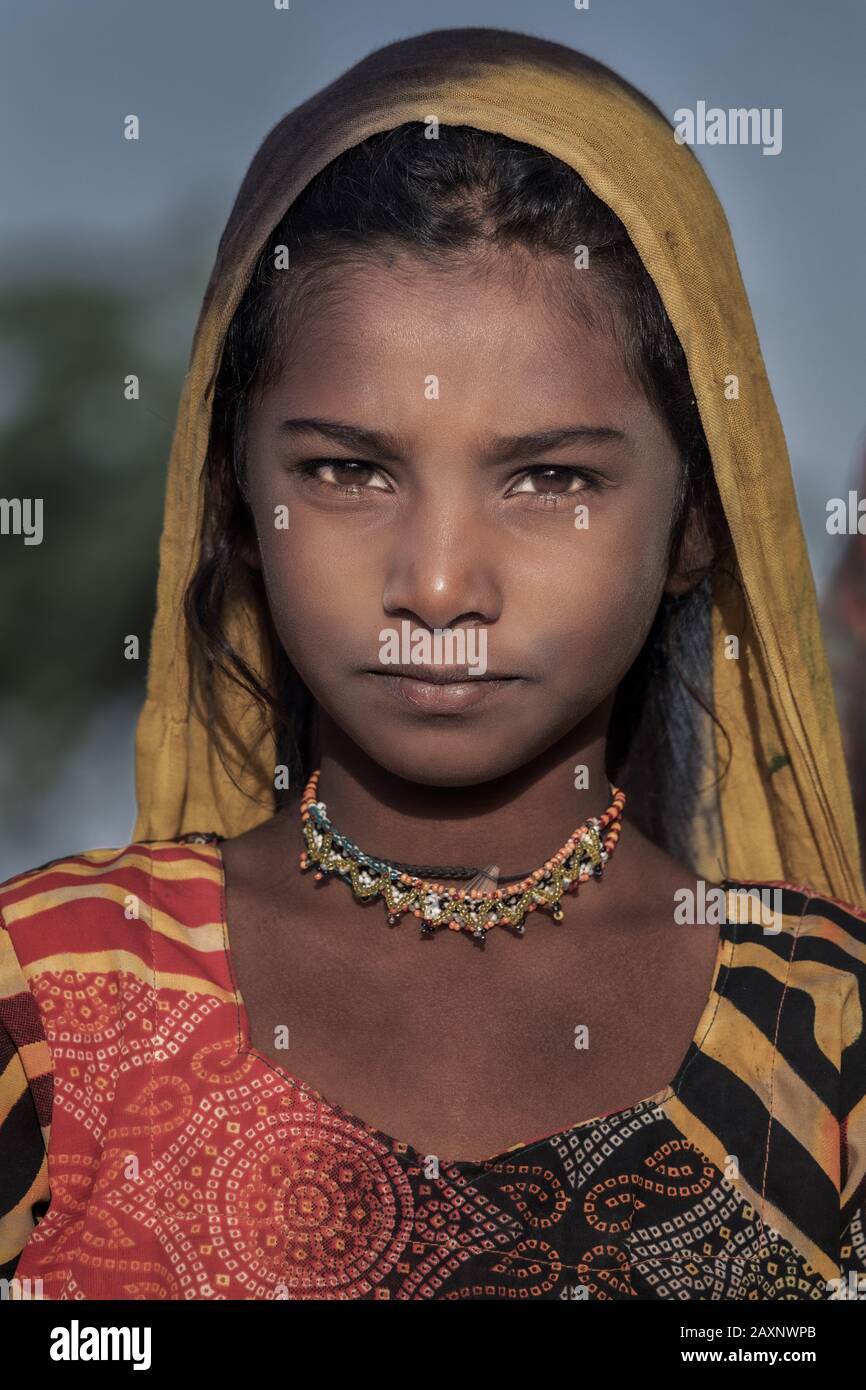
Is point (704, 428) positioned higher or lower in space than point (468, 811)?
higher

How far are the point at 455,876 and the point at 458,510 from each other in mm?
505

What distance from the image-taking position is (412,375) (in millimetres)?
1751

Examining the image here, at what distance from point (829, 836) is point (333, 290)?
3.24 ft

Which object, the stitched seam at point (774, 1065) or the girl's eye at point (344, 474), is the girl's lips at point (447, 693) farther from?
the stitched seam at point (774, 1065)

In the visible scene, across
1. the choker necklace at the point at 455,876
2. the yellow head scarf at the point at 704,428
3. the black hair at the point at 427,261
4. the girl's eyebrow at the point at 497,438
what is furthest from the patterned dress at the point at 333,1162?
the girl's eyebrow at the point at 497,438

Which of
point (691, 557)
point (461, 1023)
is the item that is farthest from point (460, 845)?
point (691, 557)

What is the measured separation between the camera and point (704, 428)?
77.2 inches

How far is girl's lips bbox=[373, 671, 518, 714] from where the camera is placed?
1804 mm

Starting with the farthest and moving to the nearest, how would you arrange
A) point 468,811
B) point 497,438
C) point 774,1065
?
point 468,811, point 774,1065, point 497,438

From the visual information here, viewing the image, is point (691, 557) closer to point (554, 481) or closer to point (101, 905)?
point (554, 481)

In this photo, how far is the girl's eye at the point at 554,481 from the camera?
5.89ft
